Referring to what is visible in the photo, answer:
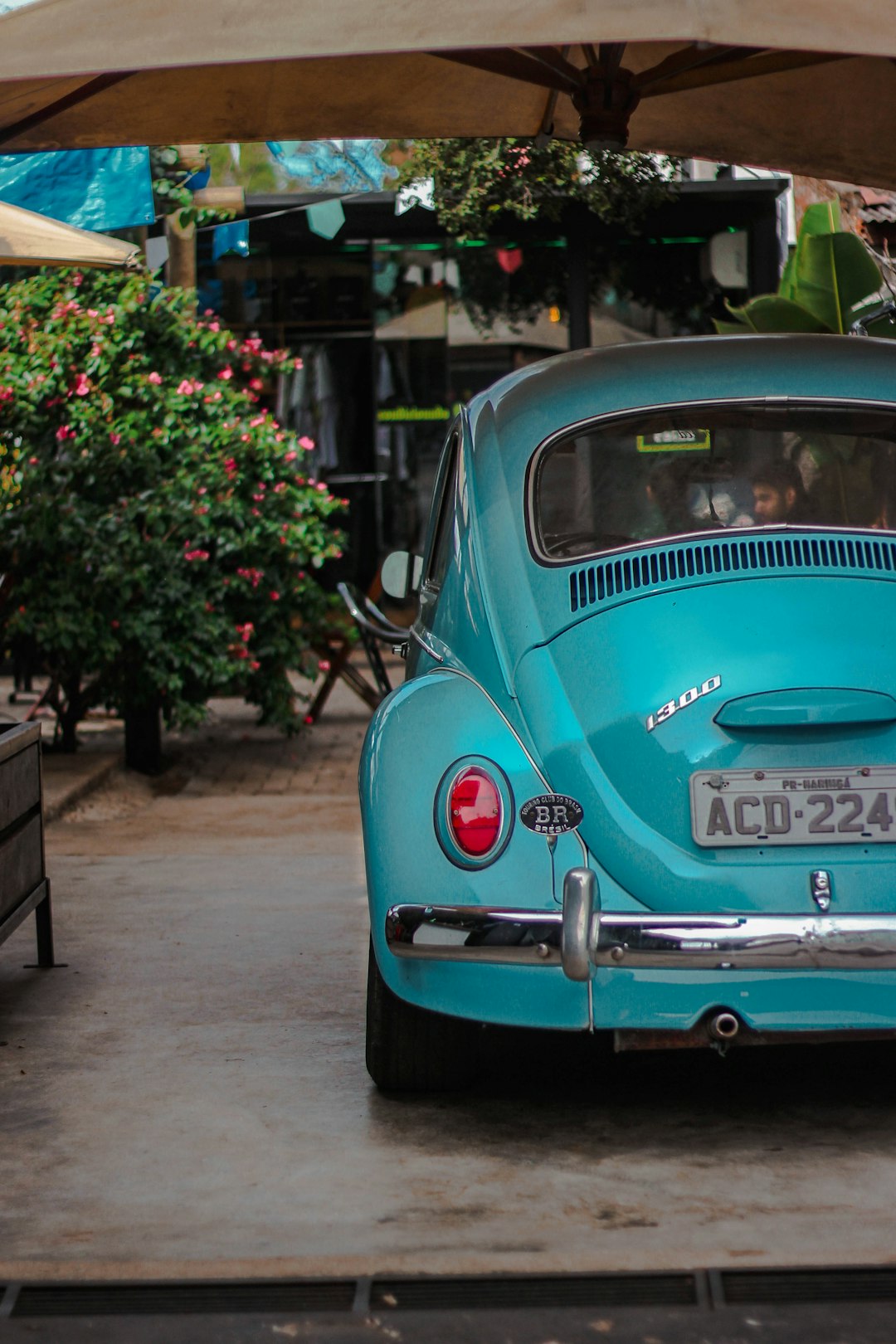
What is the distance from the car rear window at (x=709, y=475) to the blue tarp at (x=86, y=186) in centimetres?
624

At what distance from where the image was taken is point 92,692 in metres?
10.4

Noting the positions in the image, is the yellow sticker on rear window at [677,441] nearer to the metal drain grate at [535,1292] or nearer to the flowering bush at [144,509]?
the metal drain grate at [535,1292]

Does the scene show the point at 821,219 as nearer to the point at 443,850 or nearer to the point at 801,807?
the point at 801,807

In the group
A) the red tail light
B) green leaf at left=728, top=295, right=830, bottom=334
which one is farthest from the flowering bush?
the red tail light

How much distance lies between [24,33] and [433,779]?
2331 mm

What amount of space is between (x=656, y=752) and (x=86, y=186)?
7.80 meters

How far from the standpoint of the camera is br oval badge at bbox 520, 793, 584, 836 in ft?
12.9

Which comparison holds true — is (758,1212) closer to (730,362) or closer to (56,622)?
(730,362)

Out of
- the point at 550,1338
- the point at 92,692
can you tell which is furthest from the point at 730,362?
the point at 92,692

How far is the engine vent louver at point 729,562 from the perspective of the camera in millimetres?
4234

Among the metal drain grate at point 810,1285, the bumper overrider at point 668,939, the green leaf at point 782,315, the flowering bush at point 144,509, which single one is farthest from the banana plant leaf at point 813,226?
the metal drain grate at point 810,1285

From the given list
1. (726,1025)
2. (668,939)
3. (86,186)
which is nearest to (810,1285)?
(726,1025)

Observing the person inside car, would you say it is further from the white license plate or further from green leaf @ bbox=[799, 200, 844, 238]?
green leaf @ bbox=[799, 200, 844, 238]

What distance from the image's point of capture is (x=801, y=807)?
388 centimetres
